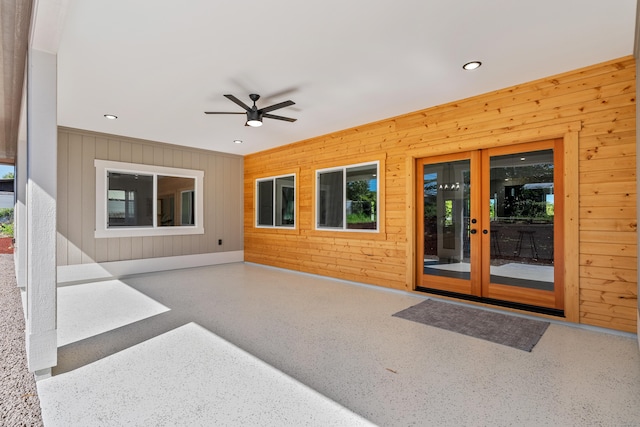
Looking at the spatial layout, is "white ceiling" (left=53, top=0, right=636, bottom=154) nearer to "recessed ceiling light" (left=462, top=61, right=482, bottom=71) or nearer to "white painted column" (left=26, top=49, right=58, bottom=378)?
"recessed ceiling light" (left=462, top=61, right=482, bottom=71)

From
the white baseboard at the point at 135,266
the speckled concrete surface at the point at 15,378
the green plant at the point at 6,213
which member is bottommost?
the speckled concrete surface at the point at 15,378

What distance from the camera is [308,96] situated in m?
4.04

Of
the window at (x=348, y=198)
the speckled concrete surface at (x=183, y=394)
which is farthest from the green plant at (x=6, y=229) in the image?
the speckled concrete surface at (x=183, y=394)

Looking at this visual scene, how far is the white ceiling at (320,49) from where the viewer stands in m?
2.40

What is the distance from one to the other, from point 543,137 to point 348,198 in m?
2.91

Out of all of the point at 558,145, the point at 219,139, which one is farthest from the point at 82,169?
the point at 558,145

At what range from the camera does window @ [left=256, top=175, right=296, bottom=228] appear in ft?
21.6

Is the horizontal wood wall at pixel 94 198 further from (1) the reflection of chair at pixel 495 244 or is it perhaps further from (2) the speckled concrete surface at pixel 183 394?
(1) the reflection of chair at pixel 495 244

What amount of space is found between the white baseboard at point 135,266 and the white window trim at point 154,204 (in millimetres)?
542

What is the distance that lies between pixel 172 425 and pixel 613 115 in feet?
15.0

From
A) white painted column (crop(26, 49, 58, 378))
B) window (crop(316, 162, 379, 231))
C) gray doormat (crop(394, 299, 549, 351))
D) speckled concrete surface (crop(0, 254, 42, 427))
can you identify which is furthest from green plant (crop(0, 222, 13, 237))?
gray doormat (crop(394, 299, 549, 351))

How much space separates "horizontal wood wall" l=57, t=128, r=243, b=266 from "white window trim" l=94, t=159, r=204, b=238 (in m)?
0.08

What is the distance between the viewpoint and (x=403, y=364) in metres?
2.50

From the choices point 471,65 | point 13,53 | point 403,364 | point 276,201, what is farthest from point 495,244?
point 13,53
